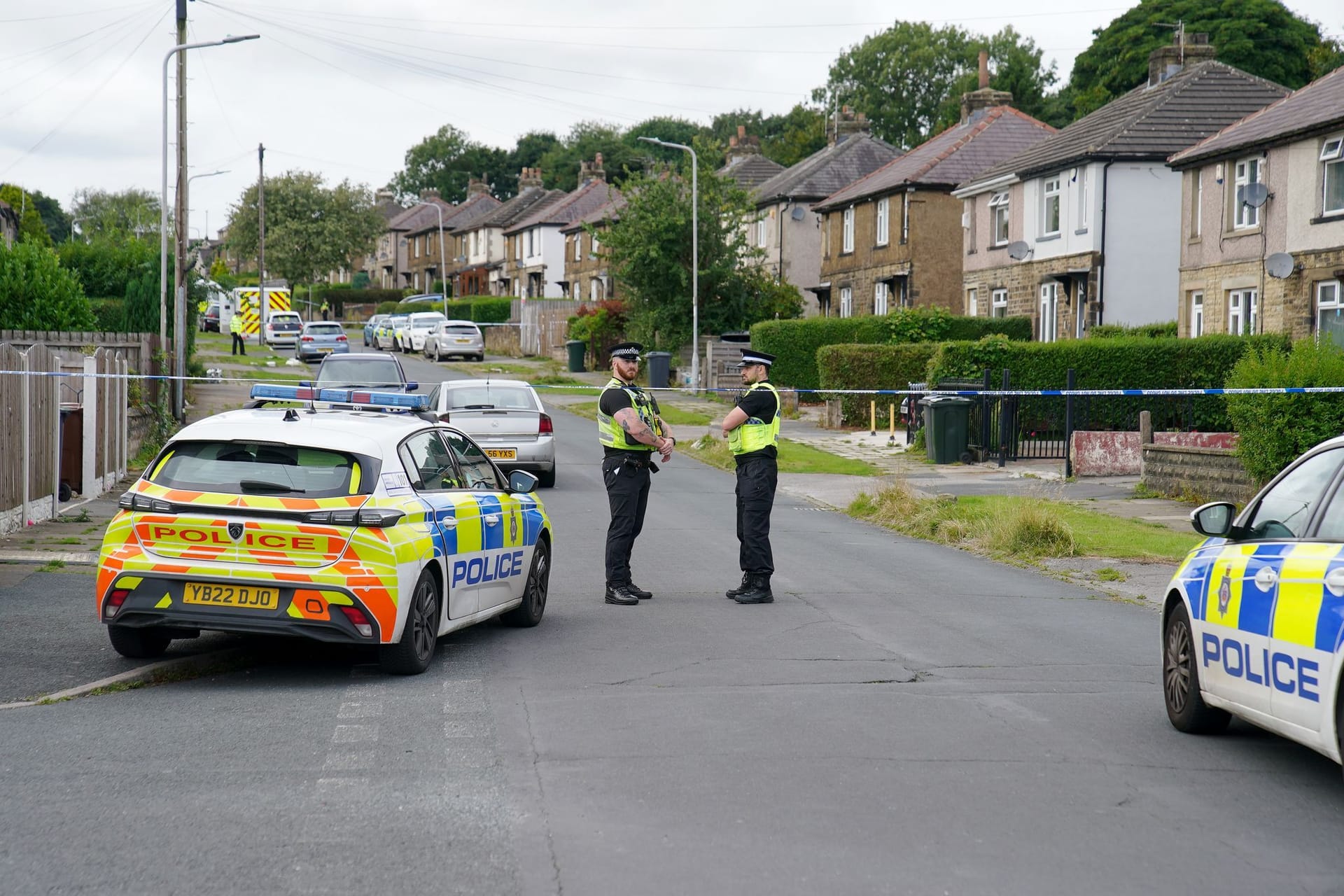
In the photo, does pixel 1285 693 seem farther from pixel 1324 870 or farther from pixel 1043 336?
pixel 1043 336

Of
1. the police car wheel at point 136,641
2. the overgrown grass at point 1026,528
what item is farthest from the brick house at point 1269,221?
the police car wheel at point 136,641

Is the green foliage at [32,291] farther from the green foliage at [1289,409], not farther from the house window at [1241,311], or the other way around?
the house window at [1241,311]

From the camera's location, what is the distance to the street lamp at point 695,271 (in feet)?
141

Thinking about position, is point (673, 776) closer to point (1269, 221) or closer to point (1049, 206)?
point (1269, 221)

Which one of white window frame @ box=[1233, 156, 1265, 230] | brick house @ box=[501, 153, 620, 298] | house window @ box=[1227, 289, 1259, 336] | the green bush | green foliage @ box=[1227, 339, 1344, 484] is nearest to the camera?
green foliage @ box=[1227, 339, 1344, 484]

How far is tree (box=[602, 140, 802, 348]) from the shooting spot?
4612cm

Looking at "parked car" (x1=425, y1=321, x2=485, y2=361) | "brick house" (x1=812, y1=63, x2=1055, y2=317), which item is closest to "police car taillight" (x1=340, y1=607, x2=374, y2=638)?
"brick house" (x1=812, y1=63, x2=1055, y2=317)

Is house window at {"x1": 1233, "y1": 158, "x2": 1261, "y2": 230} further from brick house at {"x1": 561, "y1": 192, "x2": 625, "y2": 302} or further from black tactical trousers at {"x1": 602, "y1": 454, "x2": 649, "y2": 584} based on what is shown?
brick house at {"x1": 561, "y1": 192, "x2": 625, "y2": 302}

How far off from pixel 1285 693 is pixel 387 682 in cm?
464

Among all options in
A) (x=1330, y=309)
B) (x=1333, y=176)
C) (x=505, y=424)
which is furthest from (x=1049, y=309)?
(x=505, y=424)

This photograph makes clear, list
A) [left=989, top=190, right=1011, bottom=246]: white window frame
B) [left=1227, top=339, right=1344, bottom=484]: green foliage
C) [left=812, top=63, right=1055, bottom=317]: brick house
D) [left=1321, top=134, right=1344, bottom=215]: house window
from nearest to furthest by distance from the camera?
[left=1227, top=339, right=1344, bottom=484]: green foliage
[left=1321, top=134, right=1344, bottom=215]: house window
[left=989, top=190, right=1011, bottom=246]: white window frame
[left=812, top=63, right=1055, bottom=317]: brick house

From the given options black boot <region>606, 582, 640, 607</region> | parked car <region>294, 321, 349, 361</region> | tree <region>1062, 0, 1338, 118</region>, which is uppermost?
tree <region>1062, 0, 1338, 118</region>

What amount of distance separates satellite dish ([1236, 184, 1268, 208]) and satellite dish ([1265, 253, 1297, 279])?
1156 millimetres

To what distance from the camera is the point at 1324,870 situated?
5020 mm
